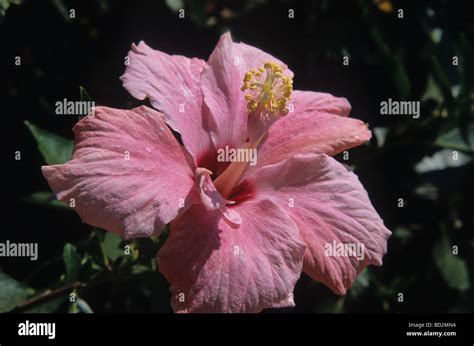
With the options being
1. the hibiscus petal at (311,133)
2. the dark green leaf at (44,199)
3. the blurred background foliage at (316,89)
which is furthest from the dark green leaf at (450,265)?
the dark green leaf at (44,199)

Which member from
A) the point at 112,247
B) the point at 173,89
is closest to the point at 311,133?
the point at 173,89

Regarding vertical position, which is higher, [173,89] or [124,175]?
[173,89]

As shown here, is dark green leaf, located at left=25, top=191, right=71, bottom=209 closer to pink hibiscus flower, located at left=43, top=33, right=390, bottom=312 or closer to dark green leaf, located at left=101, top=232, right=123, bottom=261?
dark green leaf, located at left=101, top=232, right=123, bottom=261

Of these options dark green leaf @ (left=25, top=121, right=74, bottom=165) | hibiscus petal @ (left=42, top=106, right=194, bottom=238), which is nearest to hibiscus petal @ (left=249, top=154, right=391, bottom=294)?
hibiscus petal @ (left=42, top=106, right=194, bottom=238)

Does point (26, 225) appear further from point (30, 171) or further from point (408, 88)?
point (408, 88)

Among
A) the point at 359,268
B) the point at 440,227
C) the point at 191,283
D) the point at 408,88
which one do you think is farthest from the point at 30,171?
the point at 440,227

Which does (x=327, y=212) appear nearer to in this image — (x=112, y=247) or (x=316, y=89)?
(x=112, y=247)
